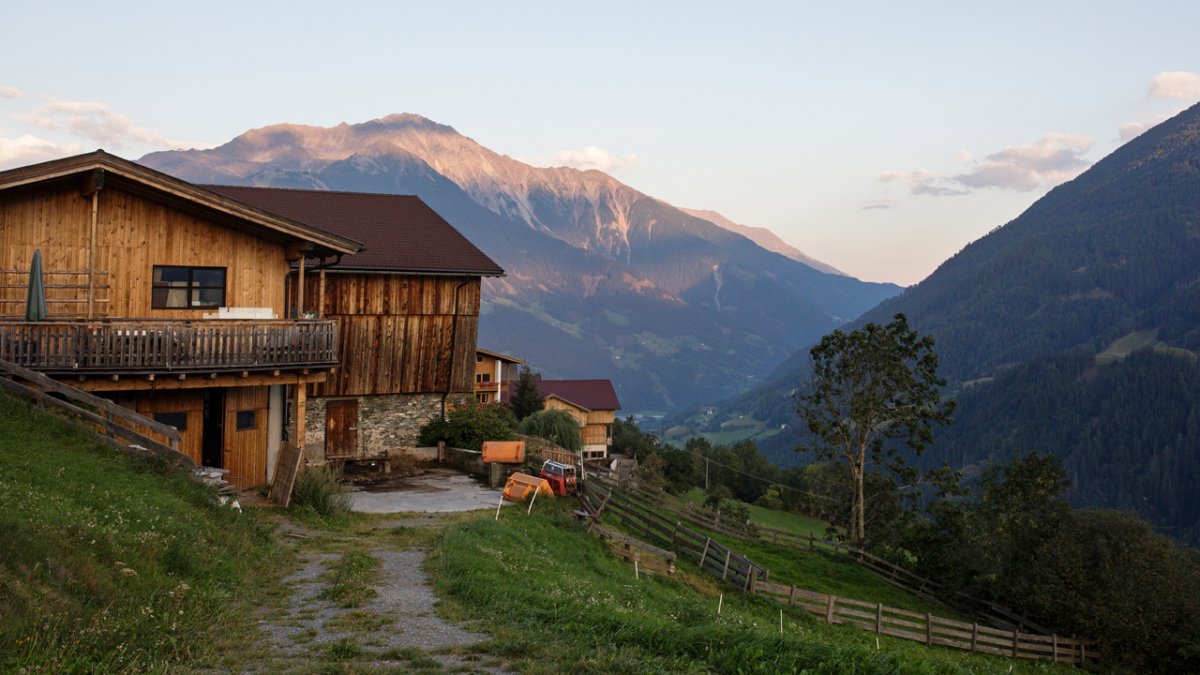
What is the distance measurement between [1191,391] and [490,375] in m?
190

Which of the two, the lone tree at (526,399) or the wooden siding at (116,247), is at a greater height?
the wooden siding at (116,247)

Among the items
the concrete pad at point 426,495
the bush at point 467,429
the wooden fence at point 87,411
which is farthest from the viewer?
the bush at point 467,429

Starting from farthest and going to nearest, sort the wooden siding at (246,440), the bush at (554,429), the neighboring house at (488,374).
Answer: the neighboring house at (488,374) < the bush at (554,429) < the wooden siding at (246,440)

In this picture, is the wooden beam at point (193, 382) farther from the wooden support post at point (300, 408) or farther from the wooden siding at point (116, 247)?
the wooden siding at point (116, 247)

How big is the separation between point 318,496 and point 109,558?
437 inches

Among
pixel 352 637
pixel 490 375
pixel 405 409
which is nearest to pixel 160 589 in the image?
pixel 352 637

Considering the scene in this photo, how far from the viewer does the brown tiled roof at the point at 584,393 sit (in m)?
95.3

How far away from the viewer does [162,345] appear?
22.9 metres

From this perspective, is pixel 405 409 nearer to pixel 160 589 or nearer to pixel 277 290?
pixel 277 290

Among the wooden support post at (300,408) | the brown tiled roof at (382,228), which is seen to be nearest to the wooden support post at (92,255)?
the wooden support post at (300,408)

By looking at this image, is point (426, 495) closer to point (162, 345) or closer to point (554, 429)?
point (162, 345)

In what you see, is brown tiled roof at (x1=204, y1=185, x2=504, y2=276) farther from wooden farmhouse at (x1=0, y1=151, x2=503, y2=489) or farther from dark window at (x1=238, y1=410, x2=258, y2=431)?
dark window at (x1=238, y1=410, x2=258, y2=431)

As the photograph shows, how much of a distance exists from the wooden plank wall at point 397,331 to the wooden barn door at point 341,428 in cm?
55

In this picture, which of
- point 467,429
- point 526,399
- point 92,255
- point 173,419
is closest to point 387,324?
point 467,429
